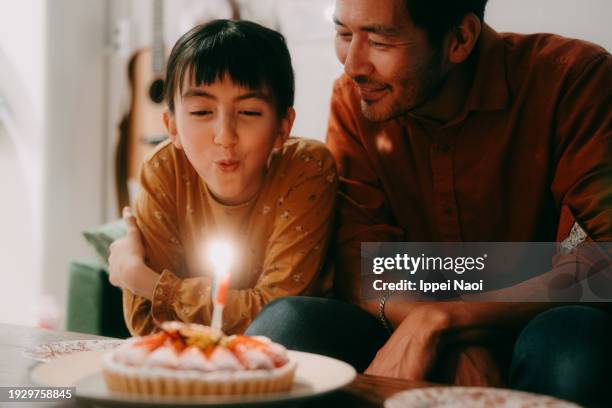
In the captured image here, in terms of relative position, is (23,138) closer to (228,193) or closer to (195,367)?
(228,193)

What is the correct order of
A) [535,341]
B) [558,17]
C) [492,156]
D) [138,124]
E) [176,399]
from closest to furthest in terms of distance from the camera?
[176,399], [535,341], [492,156], [558,17], [138,124]

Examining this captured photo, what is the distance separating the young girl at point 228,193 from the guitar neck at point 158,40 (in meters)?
1.20

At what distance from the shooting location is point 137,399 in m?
0.61

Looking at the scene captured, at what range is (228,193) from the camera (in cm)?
123

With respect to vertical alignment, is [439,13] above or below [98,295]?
above

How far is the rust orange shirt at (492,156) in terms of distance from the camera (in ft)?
3.97

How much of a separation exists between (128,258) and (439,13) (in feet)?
2.11

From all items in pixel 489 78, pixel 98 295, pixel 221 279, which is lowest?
pixel 98 295

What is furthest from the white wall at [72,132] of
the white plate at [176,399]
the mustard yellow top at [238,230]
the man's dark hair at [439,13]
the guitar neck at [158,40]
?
the white plate at [176,399]

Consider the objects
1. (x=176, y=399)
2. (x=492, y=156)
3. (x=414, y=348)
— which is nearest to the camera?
(x=176, y=399)

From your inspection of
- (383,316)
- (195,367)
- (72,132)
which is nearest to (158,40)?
(72,132)

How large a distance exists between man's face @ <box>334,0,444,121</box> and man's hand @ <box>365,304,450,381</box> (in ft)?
1.24

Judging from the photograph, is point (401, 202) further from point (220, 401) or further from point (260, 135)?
point (220, 401)

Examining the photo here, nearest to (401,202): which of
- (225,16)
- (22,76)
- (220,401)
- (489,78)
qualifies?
(489,78)
